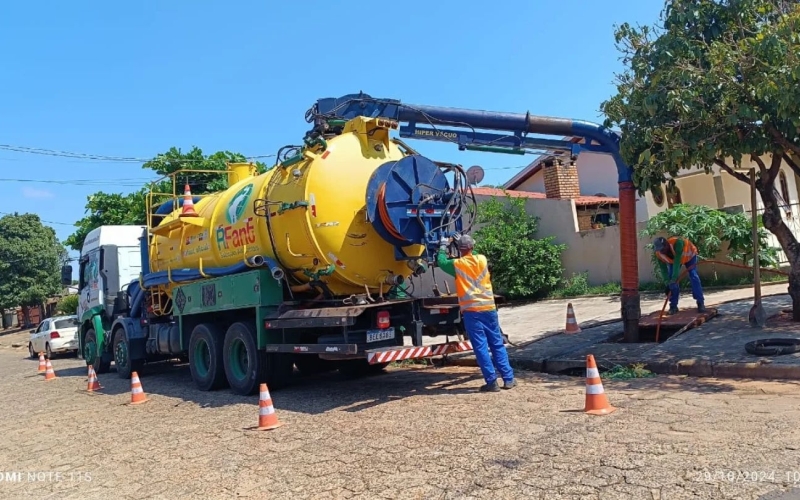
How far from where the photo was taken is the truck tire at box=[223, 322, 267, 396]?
8719 mm

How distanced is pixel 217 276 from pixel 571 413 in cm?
557

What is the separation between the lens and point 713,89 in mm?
7836

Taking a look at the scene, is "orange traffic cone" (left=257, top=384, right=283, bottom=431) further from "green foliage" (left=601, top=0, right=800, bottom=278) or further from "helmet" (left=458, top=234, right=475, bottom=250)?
"green foliage" (left=601, top=0, right=800, bottom=278)

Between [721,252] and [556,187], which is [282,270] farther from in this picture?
[556,187]

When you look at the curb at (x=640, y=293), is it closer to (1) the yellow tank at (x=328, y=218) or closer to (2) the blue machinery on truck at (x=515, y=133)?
(2) the blue machinery on truck at (x=515, y=133)

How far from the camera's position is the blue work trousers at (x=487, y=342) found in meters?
7.44

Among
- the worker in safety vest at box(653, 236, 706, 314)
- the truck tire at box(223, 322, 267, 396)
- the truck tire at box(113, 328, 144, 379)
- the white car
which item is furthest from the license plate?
the white car

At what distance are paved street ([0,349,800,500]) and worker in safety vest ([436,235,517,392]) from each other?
0.28m

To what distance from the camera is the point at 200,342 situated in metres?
10.1

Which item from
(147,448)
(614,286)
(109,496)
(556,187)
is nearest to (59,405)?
(147,448)

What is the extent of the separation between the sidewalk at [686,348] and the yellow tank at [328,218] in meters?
2.66

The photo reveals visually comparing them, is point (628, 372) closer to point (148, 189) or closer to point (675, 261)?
point (675, 261)

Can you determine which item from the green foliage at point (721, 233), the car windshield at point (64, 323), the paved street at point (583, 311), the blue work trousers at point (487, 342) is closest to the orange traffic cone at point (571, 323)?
the paved street at point (583, 311)

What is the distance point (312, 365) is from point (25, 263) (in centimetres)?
3408
